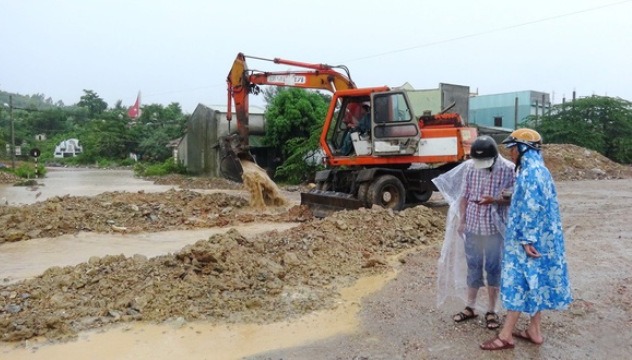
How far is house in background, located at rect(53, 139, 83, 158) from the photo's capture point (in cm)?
6462

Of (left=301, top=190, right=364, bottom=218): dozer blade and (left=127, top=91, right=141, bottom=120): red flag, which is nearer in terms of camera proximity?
(left=301, top=190, right=364, bottom=218): dozer blade

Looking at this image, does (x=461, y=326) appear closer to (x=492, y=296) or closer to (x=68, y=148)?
(x=492, y=296)

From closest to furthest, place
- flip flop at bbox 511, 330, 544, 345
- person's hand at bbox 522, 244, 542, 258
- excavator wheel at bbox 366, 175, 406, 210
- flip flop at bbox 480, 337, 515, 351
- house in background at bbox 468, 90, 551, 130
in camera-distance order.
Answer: person's hand at bbox 522, 244, 542, 258, flip flop at bbox 480, 337, 515, 351, flip flop at bbox 511, 330, 544, 345, excavator wheel at bbox 366, 175, 406, 210, house in background at bbox 468, 90, 551, 130

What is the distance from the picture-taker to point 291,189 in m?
19.2

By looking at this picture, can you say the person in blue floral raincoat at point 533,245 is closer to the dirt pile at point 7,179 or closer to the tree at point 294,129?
the tree at point 294,129

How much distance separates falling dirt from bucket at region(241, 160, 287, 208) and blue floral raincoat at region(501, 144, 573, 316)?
8.76 m

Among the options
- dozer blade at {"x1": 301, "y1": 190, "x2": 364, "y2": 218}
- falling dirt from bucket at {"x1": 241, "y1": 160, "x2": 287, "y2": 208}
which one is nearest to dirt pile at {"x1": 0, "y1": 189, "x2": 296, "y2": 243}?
falling dirt from bucket at {"x1": 241, "y1": 160, "x2": 287, "y2": 208}

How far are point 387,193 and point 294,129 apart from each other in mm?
13022

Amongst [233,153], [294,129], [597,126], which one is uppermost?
[597,126]

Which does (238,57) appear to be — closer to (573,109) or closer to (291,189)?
(291,189)

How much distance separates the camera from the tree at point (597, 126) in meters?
26.6

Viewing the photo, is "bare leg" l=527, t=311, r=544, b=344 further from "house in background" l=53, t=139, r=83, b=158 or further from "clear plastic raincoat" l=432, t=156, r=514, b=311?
"house in background" l=53, t=139, r=83, b=158

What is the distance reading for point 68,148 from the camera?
64.9 metres

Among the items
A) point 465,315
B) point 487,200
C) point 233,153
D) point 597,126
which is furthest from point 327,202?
point 597,126
